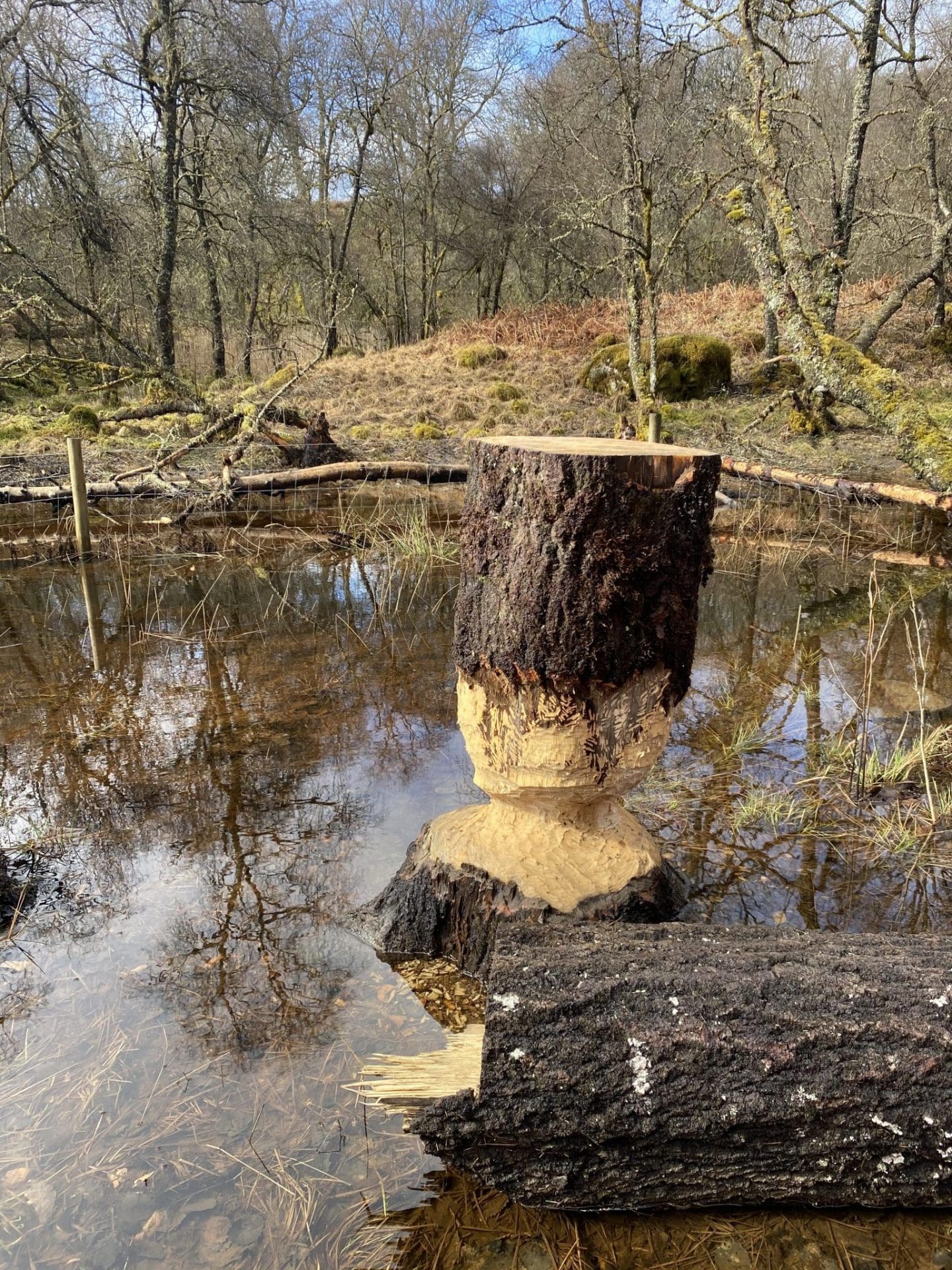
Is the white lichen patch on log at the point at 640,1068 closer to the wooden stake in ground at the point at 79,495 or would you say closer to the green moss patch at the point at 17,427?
the wooden stake in ground at the point at 79,495

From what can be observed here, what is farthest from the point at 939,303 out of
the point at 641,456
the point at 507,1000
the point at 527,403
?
the point at 507,1000

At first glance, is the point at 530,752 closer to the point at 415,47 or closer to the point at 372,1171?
the point at 372,1171

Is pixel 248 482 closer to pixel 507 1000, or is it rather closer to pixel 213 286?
pixel 507 1000

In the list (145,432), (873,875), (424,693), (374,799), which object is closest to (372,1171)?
(374,799)

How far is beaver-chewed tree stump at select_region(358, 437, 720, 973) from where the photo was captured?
2.55 meters

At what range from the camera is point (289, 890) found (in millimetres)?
3229

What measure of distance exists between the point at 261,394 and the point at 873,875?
16.2 metres

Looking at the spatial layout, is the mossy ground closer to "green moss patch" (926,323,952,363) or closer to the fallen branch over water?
"green moss patch" (926,323,952,363)

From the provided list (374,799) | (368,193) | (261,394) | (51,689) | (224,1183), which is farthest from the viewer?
(368,193)

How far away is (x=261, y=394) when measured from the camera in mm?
17062

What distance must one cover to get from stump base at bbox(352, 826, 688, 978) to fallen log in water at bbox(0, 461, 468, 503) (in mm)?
7046

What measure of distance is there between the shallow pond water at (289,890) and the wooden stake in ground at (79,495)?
66.1 inches

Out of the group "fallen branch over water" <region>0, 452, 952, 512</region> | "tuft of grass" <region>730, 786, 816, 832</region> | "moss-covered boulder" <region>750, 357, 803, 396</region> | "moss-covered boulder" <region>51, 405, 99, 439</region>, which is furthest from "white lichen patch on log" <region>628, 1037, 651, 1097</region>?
"moss-covered boulder" <region>750, 357, 803, 396</region>

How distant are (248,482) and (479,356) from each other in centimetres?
1010
